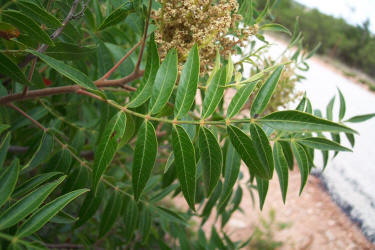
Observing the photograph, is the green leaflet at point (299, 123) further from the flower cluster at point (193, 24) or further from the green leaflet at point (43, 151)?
the green leaflet at point (43, 151)

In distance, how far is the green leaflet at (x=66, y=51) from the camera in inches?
32.4

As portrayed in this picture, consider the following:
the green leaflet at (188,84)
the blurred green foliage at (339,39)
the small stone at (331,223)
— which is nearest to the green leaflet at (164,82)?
the green leaflet at (188,84)

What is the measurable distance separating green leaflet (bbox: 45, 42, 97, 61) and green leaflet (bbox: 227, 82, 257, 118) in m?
0.44

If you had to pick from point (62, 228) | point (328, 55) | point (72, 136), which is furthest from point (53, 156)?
point (328, 55)

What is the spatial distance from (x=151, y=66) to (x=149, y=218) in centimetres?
69

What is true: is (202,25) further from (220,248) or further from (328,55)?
(328,55)

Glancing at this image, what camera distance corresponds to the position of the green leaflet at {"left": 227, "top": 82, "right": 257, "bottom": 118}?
2.12 ft

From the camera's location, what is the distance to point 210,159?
0.64 m

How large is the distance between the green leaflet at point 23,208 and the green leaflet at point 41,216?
0.01m

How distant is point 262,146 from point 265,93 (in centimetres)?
11

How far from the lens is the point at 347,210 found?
10.8 feet

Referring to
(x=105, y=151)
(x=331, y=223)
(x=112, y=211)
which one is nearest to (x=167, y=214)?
(x=112, y=211)

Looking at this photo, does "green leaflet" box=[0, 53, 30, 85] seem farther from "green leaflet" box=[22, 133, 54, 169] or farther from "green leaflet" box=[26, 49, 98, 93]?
"green leaflet" box=[22, 133, 54, 169]

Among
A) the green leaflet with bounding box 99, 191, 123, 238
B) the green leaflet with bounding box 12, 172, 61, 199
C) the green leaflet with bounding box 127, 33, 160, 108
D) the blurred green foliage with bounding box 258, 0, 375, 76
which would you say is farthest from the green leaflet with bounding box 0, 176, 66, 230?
the blurred green foliage with bounding box 258, 0, 375, 76
